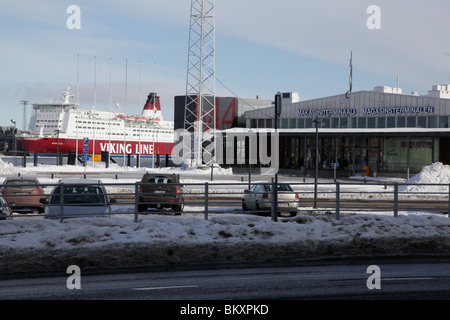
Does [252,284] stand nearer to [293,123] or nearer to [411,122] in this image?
[411,122]

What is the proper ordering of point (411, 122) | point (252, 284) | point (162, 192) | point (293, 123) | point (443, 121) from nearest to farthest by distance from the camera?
point (252, 284) → point (162, 192) → point (443, 121) → point (411, 122) → point (293, 123)

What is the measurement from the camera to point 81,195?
17234mm

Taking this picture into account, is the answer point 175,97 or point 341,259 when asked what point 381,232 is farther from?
point 175,97

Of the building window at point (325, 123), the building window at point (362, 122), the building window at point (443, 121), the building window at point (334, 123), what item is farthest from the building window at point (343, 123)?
the building window at point (443, 121)

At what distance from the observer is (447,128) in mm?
55125

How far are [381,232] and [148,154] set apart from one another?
12178 cm

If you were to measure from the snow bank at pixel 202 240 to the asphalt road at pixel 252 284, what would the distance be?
3.89 ft

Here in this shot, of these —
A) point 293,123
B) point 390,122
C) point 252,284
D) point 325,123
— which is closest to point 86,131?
point 293,123

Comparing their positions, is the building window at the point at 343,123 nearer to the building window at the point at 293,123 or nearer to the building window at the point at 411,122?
the building window at the point at 293,123

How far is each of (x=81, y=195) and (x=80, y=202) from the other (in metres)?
0.20

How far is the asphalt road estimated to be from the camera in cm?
955

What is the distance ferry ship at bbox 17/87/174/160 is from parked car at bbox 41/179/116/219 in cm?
10816

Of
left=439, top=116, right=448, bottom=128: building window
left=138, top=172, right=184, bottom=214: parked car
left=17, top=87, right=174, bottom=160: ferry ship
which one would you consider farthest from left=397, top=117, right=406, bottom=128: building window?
left=17, top=87, right=174, bottom=160: ferry ship
